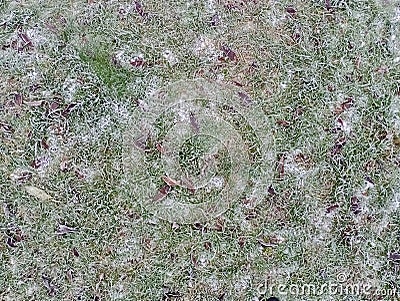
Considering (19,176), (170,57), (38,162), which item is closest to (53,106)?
(38,162)

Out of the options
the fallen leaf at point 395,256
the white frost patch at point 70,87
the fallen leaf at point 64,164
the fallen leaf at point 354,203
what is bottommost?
the fallen leaf at point 395,256

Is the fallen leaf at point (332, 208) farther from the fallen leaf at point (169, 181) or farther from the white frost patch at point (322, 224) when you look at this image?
the fallen leaf at point (169, 181)

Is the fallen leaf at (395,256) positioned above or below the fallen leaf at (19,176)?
above

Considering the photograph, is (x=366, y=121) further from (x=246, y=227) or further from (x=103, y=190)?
(x=103, y=190)

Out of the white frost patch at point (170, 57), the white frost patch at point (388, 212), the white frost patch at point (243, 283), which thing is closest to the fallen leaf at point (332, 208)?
the white frost patch at point (388, 212)

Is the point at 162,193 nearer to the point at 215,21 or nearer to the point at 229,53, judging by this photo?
the point at 229,53

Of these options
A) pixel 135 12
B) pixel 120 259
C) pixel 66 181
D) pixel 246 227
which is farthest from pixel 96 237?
pixel 135 12
